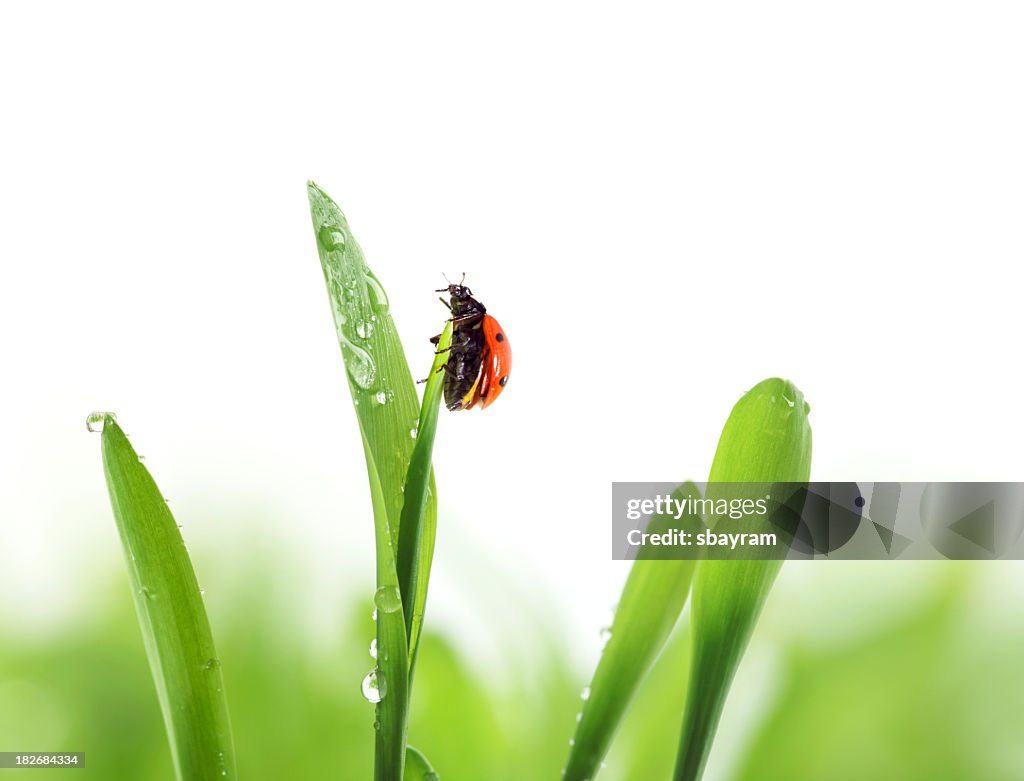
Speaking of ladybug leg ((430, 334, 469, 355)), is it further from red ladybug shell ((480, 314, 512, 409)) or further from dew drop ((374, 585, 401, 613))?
dew drop ((374, 585, 401, 613))

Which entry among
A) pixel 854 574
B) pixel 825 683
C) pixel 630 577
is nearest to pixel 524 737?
pixel 825 683

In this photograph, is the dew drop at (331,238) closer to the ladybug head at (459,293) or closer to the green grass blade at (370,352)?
the green grass blade at (370,352)

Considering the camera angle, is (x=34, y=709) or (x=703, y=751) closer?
(x=703, y=751)

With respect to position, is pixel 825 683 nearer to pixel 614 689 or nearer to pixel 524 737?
pixel 524 737

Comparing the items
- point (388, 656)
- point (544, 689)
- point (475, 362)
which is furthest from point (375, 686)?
point (544, 689)

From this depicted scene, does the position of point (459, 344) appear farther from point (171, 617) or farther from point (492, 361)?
point (171, 617)
